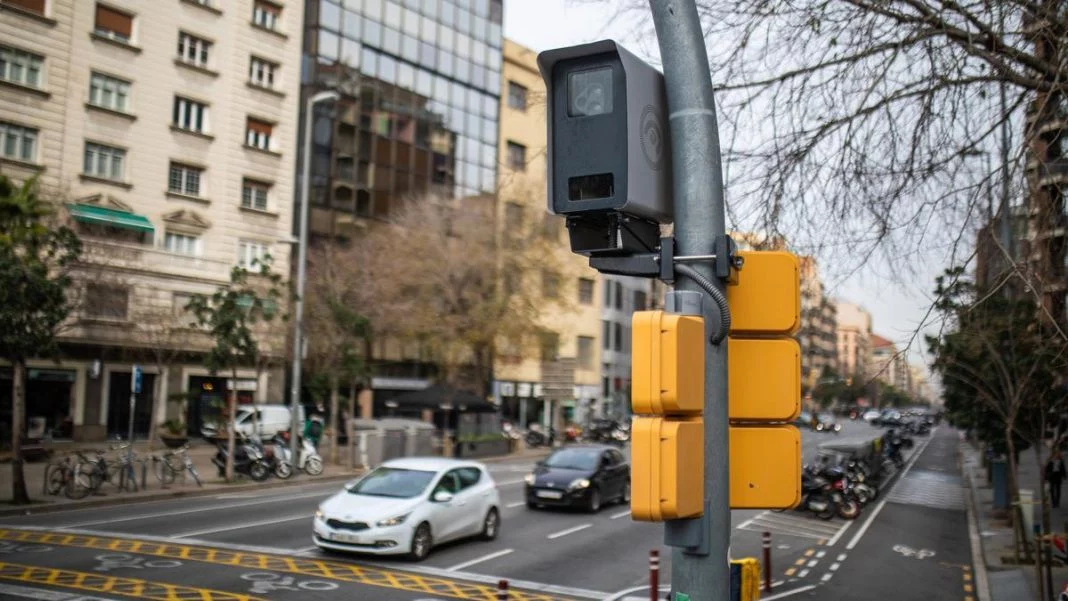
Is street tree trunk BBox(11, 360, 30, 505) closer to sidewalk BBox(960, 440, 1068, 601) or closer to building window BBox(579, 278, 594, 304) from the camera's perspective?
sidewalk BBox(960, 440, 1068, 601)

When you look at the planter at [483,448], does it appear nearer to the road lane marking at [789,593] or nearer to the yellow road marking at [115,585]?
the road lane marking at [789,593]

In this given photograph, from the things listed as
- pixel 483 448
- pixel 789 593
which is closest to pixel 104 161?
pixel 483 448

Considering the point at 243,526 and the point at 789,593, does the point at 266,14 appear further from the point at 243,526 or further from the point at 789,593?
the point at 789,593

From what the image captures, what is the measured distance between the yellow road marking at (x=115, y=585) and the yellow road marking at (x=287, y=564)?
331 millimetres

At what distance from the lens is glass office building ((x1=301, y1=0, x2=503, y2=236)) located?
150 ft

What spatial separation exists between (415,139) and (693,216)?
48167mm

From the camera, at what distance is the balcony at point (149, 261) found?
31.7 meters

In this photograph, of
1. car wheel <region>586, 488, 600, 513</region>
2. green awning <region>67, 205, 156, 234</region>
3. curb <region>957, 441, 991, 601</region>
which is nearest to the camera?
curb <region>957, 441, 991, 601</region>

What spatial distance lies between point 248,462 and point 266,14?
24549 millimetres

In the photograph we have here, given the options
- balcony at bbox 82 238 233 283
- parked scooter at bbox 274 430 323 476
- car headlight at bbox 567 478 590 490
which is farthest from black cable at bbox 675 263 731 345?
balcony at bbox 82 238 233 283

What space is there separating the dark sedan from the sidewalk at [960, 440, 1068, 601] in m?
8.25

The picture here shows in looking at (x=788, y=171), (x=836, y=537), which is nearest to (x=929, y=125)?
(x=788, y=171)

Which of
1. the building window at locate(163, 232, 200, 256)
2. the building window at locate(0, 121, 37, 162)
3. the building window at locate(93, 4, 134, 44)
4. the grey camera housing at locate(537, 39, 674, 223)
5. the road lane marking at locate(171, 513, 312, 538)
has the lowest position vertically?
the road lane marking at locate(171, 513, 312, 538)

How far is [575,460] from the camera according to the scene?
22609mm
